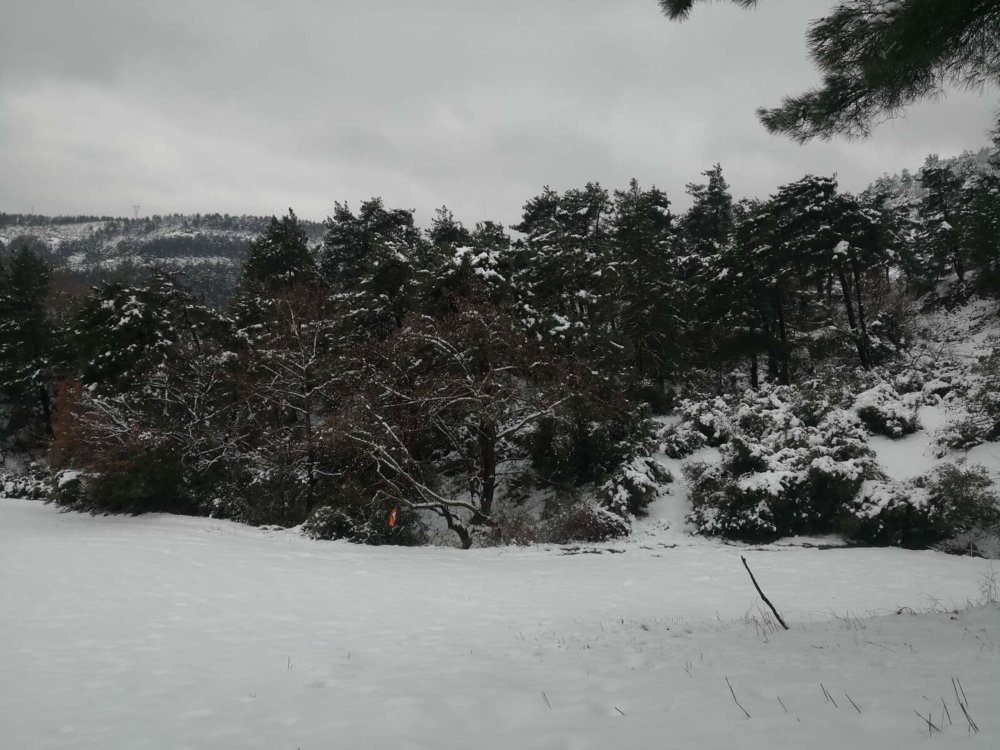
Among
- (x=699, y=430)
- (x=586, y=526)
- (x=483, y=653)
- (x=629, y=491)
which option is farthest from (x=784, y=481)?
(x=483, y=653)

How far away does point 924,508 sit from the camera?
13.6m

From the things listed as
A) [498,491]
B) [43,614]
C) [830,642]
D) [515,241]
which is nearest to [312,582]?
[43,614]

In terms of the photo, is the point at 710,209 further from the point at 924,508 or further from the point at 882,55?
the point at 882,55

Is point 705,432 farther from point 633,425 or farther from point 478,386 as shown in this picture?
point 478,386

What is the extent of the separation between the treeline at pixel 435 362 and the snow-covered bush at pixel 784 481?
7.61 feet

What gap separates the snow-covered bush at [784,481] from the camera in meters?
15.3

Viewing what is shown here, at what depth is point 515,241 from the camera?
27.1 m

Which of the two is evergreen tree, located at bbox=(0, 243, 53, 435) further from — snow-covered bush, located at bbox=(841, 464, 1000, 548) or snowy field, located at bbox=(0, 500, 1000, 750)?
snow-covered bush, located at bbox=(841, 464, 1000, 548)

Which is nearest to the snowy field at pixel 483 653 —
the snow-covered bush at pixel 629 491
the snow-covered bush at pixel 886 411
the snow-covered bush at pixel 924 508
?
the snow-covered bush at pixel 924 508

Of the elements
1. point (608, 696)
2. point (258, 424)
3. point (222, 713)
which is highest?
point (258, 424)

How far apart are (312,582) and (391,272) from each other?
1459 centimetres

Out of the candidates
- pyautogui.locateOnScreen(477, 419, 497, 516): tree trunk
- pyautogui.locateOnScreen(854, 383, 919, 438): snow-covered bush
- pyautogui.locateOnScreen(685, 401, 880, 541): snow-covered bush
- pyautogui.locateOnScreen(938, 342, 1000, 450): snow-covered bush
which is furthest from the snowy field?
pyautogui.locateOnScreen(854, 383, 919, 438): snow-covered bush

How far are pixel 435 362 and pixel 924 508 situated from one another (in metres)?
14.5

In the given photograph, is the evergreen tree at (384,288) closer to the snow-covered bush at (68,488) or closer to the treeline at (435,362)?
the treeline at (435,362)
